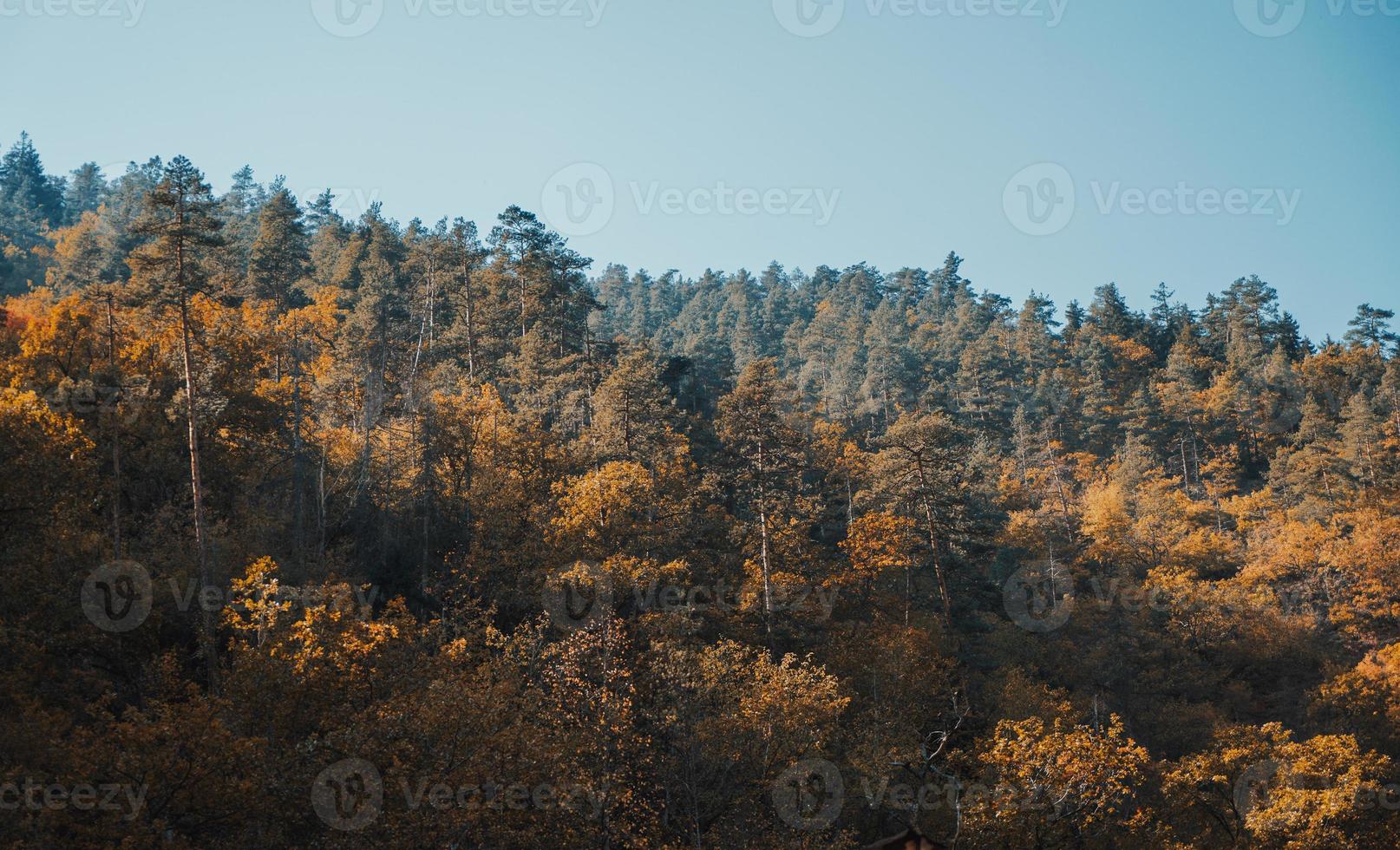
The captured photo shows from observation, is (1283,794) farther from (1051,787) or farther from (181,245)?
(181,245)

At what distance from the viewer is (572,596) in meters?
35.1

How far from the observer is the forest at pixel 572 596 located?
2238 centimetres

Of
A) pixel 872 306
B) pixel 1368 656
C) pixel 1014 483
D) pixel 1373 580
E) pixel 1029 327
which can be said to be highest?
pixel 872 306

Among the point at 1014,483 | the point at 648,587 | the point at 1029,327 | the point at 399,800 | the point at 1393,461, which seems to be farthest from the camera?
the point at 1029,327

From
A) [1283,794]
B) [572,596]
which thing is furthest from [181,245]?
[1283,794]

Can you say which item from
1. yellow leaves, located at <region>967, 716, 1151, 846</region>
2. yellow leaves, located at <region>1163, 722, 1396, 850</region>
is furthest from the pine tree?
yellow leaves, located at <region>1163, 722, 1396, 850</region>

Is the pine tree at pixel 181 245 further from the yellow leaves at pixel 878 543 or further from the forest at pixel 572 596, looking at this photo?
the yellow leaves at pixel 878 543

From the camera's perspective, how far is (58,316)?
38.1 metres

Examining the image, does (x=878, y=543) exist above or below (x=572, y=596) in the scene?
above

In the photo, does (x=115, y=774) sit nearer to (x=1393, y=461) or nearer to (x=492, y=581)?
(x=492, y=581)

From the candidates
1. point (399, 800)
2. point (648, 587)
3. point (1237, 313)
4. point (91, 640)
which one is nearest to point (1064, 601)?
point (648, 587)

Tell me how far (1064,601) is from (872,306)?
9221cm

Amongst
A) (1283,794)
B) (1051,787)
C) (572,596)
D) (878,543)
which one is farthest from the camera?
(878,543)

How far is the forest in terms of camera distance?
73.4ft
